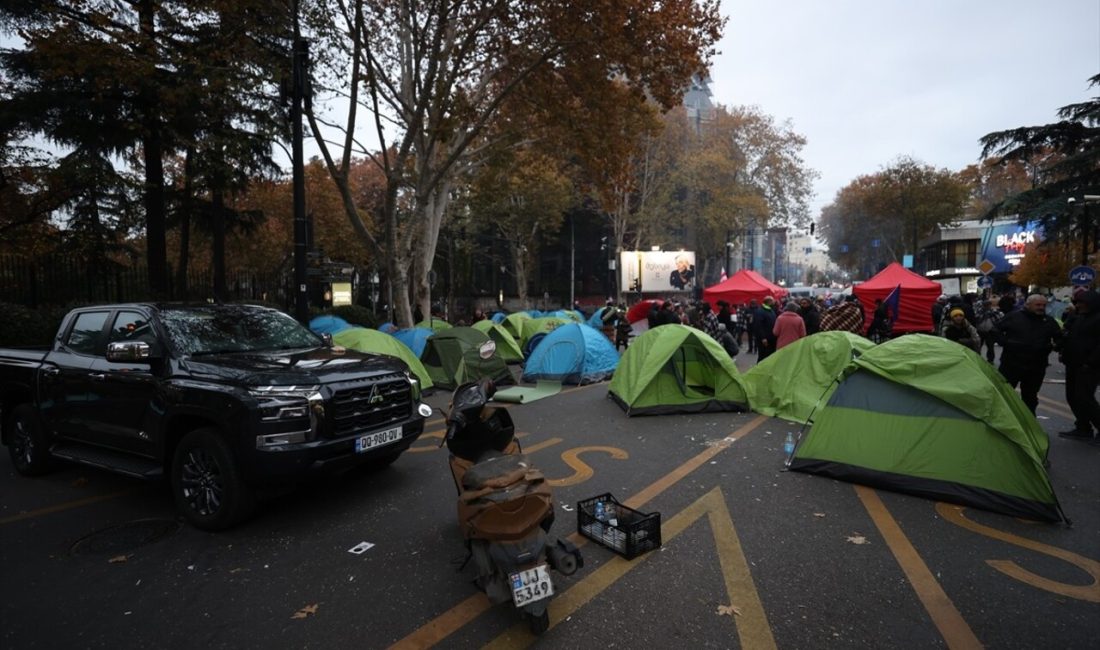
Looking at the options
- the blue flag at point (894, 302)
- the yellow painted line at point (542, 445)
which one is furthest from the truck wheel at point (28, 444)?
the blue flag at point (894, 302)

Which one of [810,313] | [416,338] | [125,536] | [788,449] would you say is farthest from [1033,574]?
[416,338]

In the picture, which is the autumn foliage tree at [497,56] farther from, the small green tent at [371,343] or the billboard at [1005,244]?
the billboard at [1005,244]

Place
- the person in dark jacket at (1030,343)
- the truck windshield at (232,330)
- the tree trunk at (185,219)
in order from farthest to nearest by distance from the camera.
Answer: the tree trunk at (185,219)
the person in dark jacket at (1030,343)
the truck windshield at (232,330)

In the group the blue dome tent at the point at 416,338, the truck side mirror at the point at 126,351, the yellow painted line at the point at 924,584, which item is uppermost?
the truck side mirror at the point at 126,351

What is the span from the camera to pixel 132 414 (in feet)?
15.0

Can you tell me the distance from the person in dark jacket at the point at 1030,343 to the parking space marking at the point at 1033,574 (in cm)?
328

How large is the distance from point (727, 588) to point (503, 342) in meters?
11.0

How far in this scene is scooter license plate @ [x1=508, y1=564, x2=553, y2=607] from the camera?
2.81m

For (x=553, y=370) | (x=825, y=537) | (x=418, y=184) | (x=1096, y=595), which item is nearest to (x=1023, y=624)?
(x=1096, y=595)

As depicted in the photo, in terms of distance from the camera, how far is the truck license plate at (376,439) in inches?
173

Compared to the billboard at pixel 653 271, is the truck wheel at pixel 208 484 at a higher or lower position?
lower

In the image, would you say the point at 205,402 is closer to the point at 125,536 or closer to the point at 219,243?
the point at 125,536

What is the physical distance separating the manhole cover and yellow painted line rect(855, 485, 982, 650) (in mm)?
5167

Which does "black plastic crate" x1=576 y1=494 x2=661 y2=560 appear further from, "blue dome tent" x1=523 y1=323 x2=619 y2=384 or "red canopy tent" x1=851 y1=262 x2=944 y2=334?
"red canopy tent" x1=851 y1=262 x2=944 y2=334
